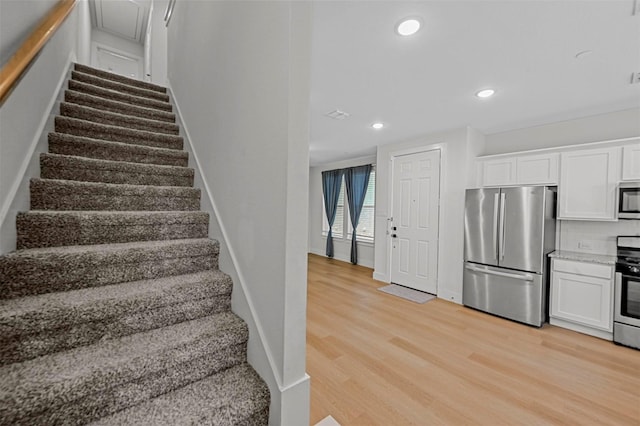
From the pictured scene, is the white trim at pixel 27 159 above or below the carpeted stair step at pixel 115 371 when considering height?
above

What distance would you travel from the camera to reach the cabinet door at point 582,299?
8.91 feet

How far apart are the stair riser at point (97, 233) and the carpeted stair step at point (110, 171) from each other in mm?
524

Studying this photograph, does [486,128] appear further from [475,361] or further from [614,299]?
[475,361]

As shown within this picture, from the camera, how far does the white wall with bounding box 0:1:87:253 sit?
3.94 feet

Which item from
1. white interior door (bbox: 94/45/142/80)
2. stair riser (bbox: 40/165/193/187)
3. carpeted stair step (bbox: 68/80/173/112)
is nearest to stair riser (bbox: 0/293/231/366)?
stair riser (bbox: 40/165/193/187)

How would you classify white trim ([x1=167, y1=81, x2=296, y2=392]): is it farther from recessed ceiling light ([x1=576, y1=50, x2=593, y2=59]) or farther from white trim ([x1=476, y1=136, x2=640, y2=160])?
white trim ([x1=476, y1=136, x2=640, y2=160])

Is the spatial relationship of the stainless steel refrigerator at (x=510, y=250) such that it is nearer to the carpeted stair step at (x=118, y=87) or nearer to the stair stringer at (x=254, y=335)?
the stair stringer at (x=254, y=335)

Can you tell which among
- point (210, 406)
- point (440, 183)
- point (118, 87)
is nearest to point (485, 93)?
point (440, 183)

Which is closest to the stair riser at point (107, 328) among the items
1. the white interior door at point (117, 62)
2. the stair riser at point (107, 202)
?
the stair riser at point (107, 202)

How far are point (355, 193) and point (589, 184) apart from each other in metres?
3.92

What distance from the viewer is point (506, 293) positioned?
127 inches

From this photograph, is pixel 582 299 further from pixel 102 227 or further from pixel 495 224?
pixel 102 227

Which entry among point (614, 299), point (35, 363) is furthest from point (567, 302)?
point (35, 363)

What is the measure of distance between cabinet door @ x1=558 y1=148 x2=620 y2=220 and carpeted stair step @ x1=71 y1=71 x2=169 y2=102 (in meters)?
4.95
